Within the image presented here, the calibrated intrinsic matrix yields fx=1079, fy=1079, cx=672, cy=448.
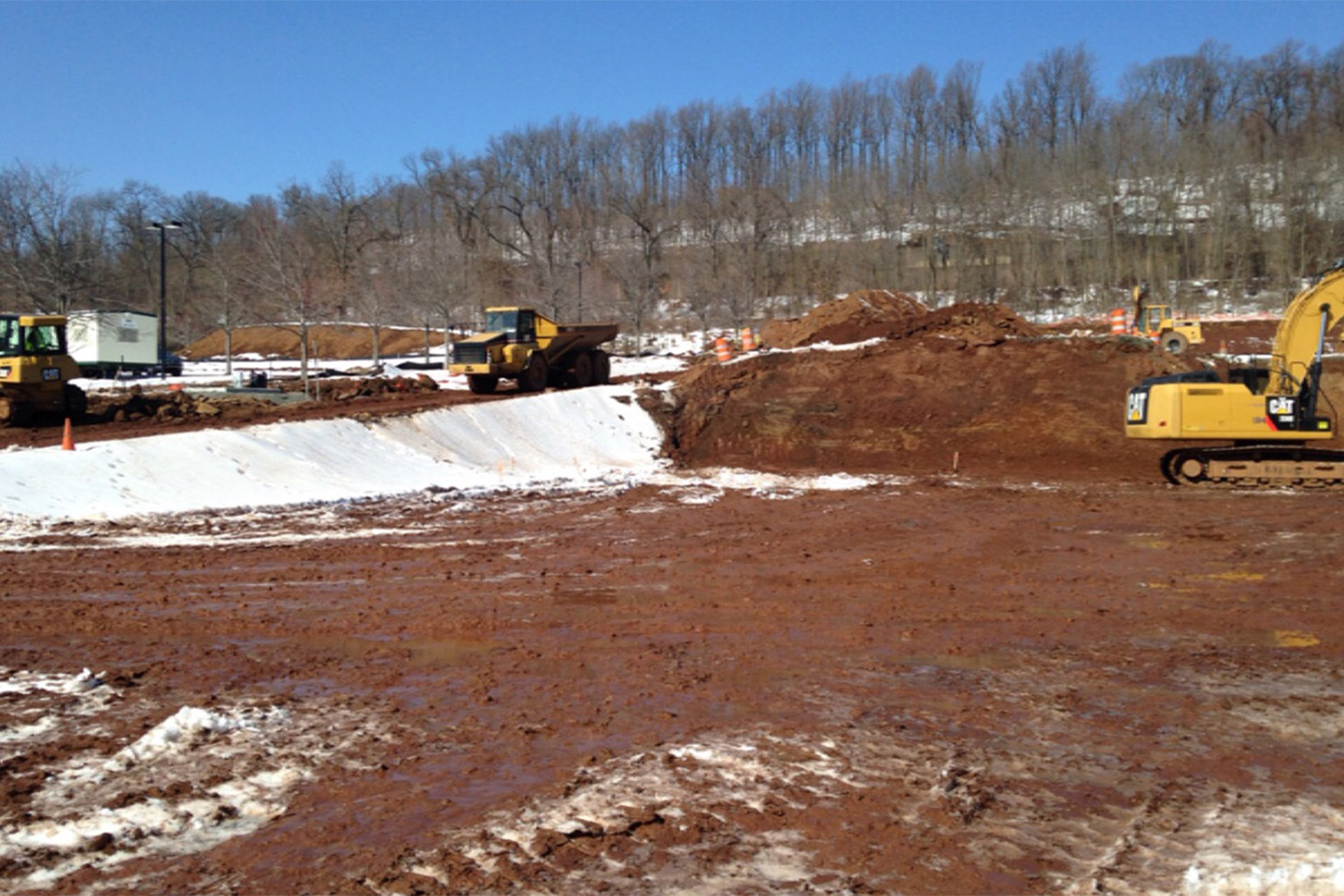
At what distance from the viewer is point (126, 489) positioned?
17016 mm

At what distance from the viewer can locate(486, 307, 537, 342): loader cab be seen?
29.5 m

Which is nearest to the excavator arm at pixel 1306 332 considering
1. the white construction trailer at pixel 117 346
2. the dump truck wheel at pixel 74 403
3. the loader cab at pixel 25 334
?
the loader cab at pixel 25 334

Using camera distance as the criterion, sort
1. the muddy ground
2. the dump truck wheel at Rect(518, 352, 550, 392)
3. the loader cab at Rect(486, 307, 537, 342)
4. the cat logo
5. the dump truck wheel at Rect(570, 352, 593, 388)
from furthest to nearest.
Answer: the dump truck wheel at Rect(570, 352, 593, 388) → the dump truck wheel at Rect(518, 352, 550, 392) → the loader cab at Rect(486, 307, 537, 342) → the cat logo → the muddy ground

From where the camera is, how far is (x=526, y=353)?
29594 millimetres

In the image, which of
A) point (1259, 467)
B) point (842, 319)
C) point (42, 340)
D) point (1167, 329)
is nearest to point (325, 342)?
point (842, 319)

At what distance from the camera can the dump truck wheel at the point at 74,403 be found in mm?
23859

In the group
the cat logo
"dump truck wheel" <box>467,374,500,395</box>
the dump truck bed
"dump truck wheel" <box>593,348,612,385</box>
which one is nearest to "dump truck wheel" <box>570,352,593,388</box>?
"dump truck wheel" <box>593,348,612,385</box>

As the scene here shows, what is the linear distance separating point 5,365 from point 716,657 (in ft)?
65.5

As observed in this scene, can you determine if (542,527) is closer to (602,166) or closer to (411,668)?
(411,668)

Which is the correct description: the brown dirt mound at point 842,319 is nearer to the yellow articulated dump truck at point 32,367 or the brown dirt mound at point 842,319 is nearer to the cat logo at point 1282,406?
the cat logo at point 1282,406

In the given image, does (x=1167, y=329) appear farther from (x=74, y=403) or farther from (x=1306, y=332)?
(x=74, y=403)

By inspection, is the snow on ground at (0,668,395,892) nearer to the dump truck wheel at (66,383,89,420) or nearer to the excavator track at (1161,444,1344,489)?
the excavator track at (1161,444,1344,489)

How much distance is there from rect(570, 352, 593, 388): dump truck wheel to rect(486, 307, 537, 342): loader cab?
1970mm

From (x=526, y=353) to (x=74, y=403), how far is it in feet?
36.0
